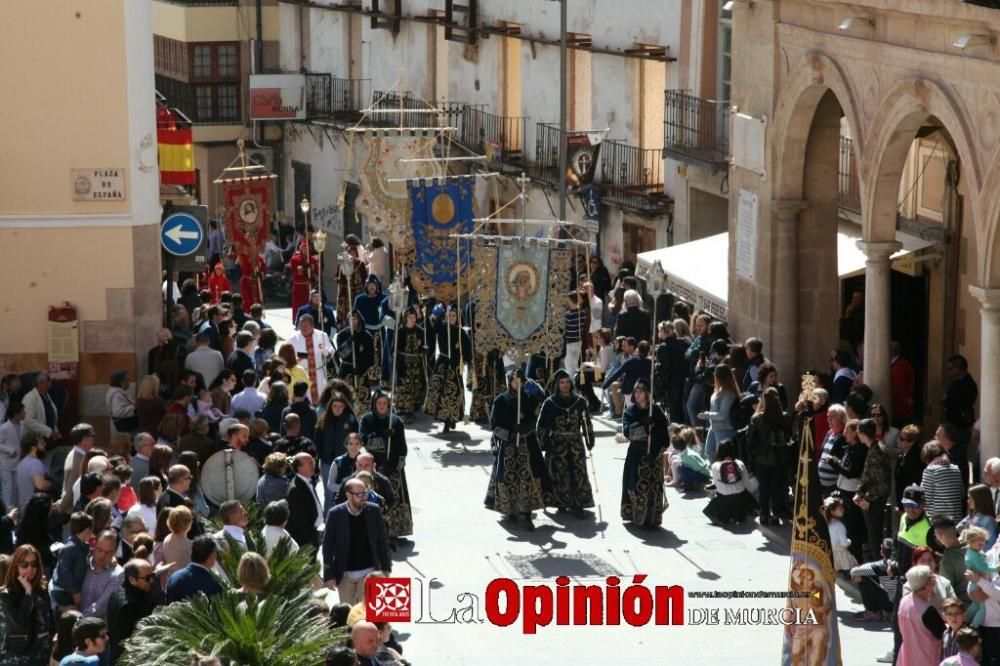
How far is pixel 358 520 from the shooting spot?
49.6 feet

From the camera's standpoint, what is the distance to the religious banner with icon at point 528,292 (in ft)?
65.8

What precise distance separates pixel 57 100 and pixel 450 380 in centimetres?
559

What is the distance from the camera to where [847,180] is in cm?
2377

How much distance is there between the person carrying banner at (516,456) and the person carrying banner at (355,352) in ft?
14.8

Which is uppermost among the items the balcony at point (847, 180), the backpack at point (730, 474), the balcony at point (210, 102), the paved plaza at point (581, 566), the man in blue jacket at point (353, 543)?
the balcony at point (210, 102)

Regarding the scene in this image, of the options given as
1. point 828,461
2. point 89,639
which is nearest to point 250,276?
point 828,461

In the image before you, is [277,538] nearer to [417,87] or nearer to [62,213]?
[62,213]

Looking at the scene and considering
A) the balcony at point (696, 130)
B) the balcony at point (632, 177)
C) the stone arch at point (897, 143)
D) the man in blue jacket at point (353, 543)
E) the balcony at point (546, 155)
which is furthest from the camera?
the balcony at point (546, 155)

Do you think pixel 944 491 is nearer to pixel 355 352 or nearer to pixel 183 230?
pixel 183 230

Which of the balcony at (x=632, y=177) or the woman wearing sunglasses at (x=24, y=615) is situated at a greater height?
the balcony at (x=632, y=177)

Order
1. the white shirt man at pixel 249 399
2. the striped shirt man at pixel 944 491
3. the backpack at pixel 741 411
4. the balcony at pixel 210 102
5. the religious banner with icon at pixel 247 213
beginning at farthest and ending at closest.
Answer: the balcony at pixel 210 102
the religious banner with icon at pixel 247 213
the backpack at pixel 741 411
the white shirt man at pixel 249 399
the striped shirt man at pixel 944 491

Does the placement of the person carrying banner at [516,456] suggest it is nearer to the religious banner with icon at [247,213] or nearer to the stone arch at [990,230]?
the stone arch at [990,230]

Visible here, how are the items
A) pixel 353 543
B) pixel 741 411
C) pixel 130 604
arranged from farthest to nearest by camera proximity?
pixel 741 411 → pixel 353 543 → pixel 130 604

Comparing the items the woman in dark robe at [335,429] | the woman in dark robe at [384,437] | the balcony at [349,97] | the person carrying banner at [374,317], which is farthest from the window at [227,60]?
the woman in dark robe at [384,437]
